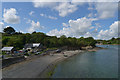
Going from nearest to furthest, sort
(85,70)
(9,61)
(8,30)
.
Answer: (85,70) < (9,61) < (8,30)

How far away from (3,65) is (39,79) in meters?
15.3

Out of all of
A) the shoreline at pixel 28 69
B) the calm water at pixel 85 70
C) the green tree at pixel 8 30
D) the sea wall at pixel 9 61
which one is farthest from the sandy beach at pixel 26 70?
the green tree at pixel 8 30

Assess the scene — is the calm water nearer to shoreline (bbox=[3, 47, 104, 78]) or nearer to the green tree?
shoreline (bbox=[3, 47, 104, 78])

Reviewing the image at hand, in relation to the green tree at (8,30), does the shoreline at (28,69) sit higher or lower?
lower

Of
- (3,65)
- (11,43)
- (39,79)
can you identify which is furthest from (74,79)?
(11,43)

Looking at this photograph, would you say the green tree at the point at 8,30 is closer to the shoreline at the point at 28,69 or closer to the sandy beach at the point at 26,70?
the shoreline at the point at 28,69

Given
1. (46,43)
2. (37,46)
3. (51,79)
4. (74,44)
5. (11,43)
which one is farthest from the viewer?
(74,44)

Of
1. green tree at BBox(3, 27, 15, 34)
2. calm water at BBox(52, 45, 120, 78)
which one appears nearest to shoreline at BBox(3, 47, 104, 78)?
calm water at BBox(52, 45, 120, 78)

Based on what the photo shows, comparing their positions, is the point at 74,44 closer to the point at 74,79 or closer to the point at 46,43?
the point at 46,43

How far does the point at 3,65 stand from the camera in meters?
27.7

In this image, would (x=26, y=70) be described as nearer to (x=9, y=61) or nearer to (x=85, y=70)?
(x=9, y=61)

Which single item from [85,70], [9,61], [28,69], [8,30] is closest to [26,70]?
[28,69]

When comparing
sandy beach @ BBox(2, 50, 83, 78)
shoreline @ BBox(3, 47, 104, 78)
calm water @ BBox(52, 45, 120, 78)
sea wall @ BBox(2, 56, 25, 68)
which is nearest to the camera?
sandy beach @ BBox(2, 50, 83, 78)

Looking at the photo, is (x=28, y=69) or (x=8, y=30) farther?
(x=8, y=30)
